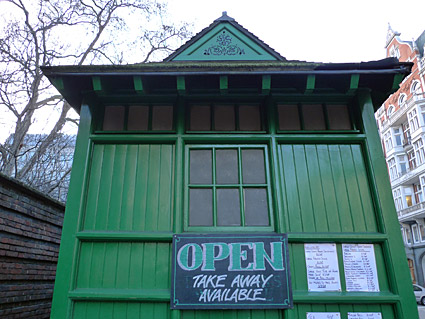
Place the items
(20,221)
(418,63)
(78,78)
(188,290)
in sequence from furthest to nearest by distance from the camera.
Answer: (418,63), (20,221), (78,78), (188,290)

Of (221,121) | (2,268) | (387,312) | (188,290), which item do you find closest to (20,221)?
(2,268)

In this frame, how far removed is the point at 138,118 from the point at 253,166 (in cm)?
185

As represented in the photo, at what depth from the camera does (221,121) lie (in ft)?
15.1

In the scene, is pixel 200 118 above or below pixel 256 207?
above

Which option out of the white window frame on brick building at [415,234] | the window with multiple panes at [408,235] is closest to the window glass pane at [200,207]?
the white window frame on brick building at [415,234]

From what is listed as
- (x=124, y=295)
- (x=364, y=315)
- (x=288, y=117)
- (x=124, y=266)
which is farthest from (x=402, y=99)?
(x=124, y=295)

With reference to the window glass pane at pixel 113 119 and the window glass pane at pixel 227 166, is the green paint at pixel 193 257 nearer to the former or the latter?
the window glass pane at pixel 227 166

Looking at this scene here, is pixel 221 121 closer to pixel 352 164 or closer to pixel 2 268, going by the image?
pixel 352 164

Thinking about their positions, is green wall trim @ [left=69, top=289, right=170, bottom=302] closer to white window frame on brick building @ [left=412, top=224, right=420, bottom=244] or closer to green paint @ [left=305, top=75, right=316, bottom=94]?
green paint @ [left=305, top=75, right=316, bottom=94]

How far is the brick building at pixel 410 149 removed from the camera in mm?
25844

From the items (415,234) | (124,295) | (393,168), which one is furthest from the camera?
(393,168)

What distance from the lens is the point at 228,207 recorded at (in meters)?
4.15

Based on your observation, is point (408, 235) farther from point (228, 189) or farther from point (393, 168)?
point (228, 189)

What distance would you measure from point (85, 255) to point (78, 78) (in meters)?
2.40
